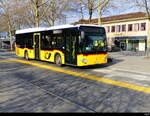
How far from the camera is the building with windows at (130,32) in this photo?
131 feet

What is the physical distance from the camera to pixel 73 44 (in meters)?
10.9

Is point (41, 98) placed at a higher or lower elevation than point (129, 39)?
lower

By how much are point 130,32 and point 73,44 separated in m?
35.6

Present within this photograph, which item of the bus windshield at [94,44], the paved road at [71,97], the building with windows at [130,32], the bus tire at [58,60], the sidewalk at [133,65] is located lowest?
the paved road at [71,97]

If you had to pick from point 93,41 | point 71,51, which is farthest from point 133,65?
point 71,51

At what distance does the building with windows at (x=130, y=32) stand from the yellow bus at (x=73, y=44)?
26925 mm

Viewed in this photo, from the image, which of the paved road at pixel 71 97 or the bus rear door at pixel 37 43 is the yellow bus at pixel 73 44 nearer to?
the bus rear door at pixel 37 43

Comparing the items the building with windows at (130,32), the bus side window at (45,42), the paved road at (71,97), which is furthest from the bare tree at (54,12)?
the paved road at (71,97)

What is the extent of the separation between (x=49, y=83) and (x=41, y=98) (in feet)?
6.45

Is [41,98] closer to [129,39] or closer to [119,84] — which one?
[119,84]

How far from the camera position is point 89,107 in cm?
471

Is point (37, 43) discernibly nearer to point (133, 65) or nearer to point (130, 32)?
point (133, 65)

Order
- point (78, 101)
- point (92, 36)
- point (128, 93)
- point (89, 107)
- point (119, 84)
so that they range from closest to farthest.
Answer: point (89, 107)
point (78, 101)
point (128, 93)
point (119, 84)
point (92, 36)

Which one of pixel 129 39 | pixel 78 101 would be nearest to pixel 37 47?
pixel 78 101
